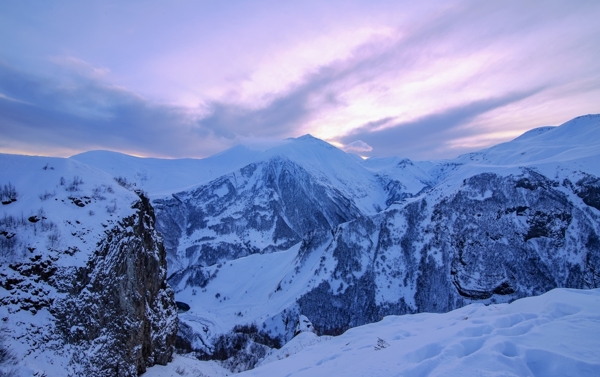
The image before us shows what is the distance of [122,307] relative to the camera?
19.8 metres

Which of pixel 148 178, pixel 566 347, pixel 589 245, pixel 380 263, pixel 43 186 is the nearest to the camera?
pixel 566 347

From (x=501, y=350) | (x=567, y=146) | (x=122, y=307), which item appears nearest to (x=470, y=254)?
(x=567, y=146)

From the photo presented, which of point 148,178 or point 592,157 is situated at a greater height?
point 148,178

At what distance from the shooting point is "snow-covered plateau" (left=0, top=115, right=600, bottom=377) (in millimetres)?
8711

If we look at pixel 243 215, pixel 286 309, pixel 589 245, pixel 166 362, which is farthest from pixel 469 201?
pixel 243 215

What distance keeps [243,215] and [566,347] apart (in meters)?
163

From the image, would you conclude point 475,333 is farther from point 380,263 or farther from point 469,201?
point 469,201

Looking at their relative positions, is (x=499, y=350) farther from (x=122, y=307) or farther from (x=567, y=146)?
(x=567, y=146)

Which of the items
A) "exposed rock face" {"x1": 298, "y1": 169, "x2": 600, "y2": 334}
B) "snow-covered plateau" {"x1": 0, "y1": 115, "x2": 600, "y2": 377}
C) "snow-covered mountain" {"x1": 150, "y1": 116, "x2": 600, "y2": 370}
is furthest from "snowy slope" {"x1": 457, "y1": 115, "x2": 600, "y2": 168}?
"exposed rock face" {"x1": 298, "y1": 169, "x2": 600, "y2": 334}

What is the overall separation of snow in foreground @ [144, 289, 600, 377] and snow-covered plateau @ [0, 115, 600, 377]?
5 centimetres

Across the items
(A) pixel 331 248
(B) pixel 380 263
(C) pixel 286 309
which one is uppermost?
(A) pixel 331 248

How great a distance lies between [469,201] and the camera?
74.3 meters

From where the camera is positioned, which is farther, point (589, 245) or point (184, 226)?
point (184, 226)

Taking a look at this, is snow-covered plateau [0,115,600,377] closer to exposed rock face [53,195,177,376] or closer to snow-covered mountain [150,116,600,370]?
exposed rock face [53,195,177,376]
